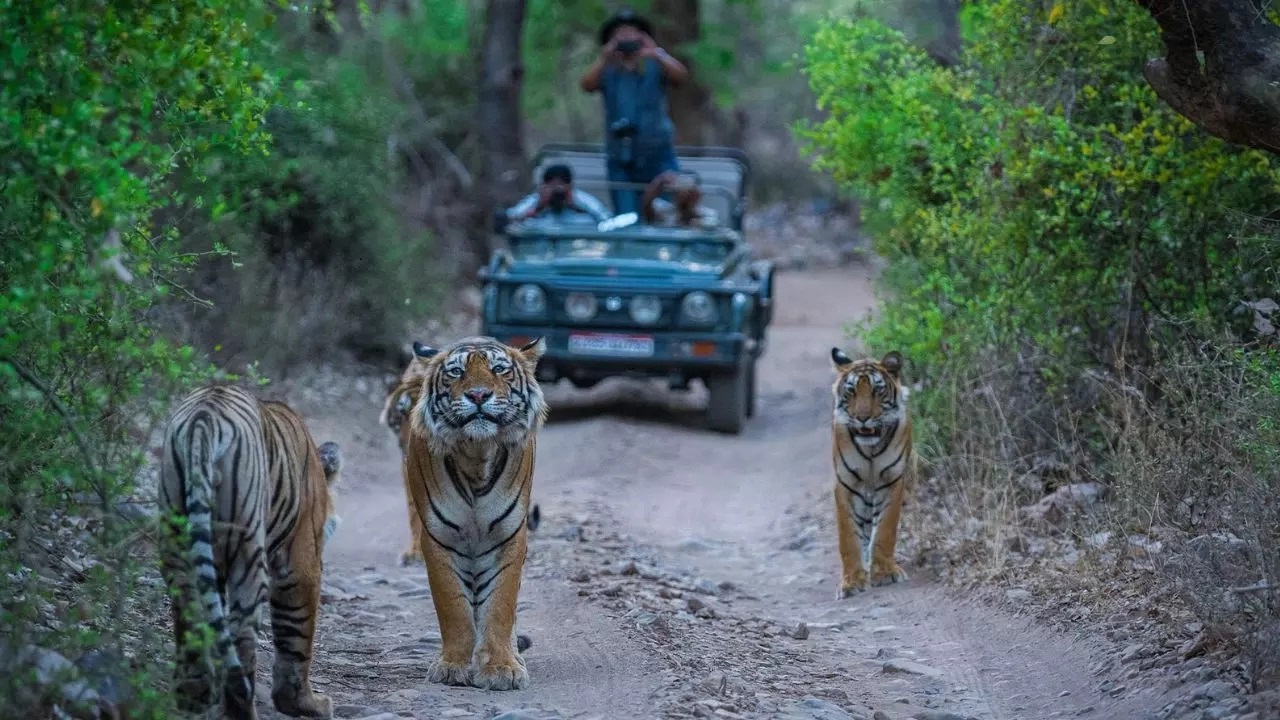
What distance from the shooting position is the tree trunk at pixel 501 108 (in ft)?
69.2

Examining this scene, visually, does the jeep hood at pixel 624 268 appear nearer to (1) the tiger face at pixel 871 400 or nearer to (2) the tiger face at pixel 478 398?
(1) the tiger face at pixel 871 400

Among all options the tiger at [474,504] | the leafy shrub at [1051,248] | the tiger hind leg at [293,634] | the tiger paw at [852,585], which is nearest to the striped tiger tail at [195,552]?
the tiger hind leg at [293,634]

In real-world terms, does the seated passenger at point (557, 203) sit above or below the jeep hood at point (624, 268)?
above

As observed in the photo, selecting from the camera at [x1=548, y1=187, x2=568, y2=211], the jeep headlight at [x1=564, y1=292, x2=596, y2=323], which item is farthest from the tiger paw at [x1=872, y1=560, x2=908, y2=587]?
the camera at [x1=548, y1=187, x2=568, y2=211]

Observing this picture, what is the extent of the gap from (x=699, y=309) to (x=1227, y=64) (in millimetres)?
6938

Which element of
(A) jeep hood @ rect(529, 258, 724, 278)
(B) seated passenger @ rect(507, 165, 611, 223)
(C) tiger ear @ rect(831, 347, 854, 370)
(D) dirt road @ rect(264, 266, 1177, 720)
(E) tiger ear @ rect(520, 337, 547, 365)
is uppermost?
(B) seated passenger @ rect(507, 165, 611, 223)

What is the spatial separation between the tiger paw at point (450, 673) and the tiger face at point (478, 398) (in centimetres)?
89

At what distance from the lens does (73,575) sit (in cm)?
688

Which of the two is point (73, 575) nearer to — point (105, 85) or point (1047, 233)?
point (105, 85)

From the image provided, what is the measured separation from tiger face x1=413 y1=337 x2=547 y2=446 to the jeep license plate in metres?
7.05

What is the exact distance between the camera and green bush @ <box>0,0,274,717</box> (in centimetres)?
473

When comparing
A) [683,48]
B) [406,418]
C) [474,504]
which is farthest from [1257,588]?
[683,48]

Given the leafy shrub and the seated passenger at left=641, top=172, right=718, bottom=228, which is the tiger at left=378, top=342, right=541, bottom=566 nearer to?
the leafy shrub

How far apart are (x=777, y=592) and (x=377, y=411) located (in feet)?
22.1
